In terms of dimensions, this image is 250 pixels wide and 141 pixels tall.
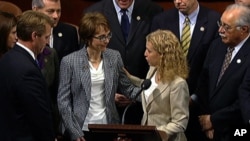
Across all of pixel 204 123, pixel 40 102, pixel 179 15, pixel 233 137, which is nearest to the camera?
pixel 40 102

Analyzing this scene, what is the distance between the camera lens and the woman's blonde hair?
13.3 feet

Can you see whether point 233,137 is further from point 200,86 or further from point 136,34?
point 136,34

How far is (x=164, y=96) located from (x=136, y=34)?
0.74m

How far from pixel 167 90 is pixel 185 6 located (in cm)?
75


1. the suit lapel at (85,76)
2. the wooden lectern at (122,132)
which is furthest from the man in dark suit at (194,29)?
the wooden lectern at (122,132)


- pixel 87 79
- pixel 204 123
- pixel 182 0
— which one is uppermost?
pixel 182 0

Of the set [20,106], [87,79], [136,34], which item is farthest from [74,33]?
[20,106]

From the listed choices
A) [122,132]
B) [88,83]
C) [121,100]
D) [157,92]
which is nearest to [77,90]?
[88,83]

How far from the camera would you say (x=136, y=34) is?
4.68 metres

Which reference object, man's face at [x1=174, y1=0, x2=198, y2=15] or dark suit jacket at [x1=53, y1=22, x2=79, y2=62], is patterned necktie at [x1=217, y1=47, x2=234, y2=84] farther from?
dark suit jacket at [x1=53, y1=22, x2=79, y2=62]

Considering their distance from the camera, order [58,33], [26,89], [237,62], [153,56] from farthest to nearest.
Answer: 1. [58,33]
2. [237,62]
3. [153,56]
4. [26,89]

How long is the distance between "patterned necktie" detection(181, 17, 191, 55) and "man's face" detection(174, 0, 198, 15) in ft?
0.17

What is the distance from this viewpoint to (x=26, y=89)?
3.49 m

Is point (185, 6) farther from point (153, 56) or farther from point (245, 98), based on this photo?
point (245, 98)
